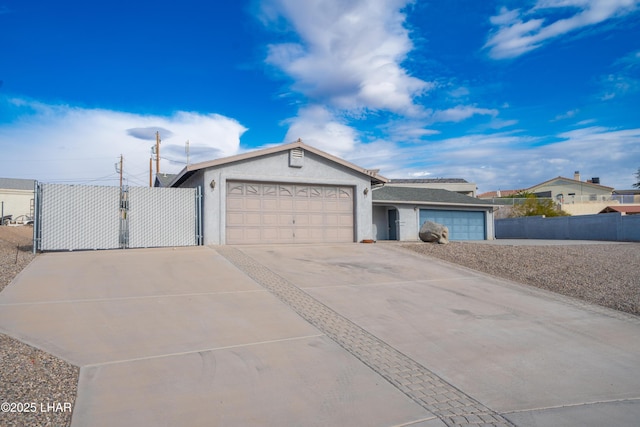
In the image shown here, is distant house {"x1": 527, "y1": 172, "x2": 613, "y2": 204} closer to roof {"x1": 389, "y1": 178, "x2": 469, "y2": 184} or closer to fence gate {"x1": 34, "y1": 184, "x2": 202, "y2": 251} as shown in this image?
roof {"x1": 389, "y1": 178, "x2": 469, "y2": 184}

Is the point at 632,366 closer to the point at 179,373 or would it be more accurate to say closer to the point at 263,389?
the point at 263,389

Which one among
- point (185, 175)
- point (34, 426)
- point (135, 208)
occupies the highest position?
point (185, 175)

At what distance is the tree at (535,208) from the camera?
39.6 metres

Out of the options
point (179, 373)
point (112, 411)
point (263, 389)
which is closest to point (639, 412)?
point (263, 389)

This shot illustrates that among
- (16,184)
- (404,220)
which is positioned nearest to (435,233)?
(404,220)

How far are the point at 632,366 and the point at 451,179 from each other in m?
43.8

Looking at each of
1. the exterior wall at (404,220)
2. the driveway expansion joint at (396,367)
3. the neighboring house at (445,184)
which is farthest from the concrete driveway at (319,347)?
the neighboring house at (445,184)

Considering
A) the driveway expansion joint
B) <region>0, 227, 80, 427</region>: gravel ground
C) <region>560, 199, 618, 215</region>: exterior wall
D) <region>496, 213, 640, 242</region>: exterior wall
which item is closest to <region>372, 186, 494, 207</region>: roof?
<region>496, 213, 640, 242</region>: exterior wall

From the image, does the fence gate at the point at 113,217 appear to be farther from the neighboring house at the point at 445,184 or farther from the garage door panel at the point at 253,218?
the neighboring house at the point at 445,184

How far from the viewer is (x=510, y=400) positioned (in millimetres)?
4750

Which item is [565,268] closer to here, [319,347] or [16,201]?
[319,347]

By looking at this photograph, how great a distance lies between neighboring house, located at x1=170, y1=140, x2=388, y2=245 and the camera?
1568 centimetres

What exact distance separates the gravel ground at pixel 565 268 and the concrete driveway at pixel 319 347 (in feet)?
2.75

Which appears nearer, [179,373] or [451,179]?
[179,373]
